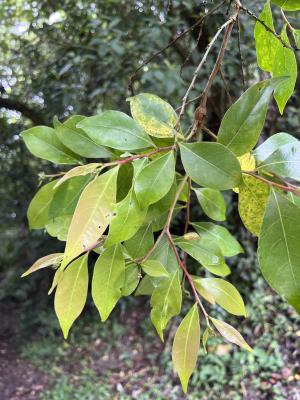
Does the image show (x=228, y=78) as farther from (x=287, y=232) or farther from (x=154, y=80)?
(x=287, y=232)

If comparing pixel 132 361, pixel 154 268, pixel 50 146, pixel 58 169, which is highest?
pixel 50 146

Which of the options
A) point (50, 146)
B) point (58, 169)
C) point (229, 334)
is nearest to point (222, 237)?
point (229, 334)

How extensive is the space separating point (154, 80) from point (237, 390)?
1.42 meters

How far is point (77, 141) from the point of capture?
464 millimetres

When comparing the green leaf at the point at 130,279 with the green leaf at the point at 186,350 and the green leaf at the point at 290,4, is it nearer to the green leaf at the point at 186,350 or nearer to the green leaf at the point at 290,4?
the green leaf at the point at 186,350

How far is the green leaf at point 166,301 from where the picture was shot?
437 mm

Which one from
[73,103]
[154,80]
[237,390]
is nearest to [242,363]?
[237,390]

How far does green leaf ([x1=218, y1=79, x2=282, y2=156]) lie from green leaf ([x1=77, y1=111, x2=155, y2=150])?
0.08 m

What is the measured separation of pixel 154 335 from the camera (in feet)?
8.02

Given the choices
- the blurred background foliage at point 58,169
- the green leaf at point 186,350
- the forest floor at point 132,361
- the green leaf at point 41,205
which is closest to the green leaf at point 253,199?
the green leaf at point 186,350

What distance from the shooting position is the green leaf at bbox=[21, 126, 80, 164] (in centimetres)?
49

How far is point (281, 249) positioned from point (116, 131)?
0.19 metres

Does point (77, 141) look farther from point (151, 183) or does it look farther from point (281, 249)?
point (281, 249)

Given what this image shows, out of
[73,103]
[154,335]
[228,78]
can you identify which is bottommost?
[154,335]
